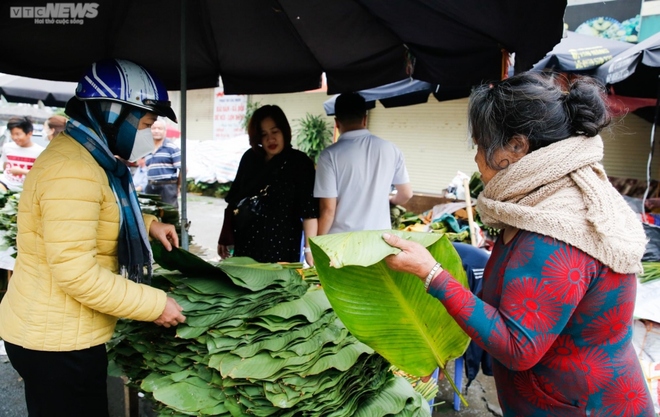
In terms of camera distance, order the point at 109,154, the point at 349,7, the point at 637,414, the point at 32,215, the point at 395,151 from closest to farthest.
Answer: the point at 637,414, the point at 32,215, the point at 109,154, the point at 349,7, the point at 395,151

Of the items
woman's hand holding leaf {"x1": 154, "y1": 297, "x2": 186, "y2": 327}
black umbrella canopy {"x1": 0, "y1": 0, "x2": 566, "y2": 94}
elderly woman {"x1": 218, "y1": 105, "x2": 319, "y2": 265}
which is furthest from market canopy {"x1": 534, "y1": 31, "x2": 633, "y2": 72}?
woman's hand holding leaf {"x1": 154, "y1": 297, "x2": 186, "y2": 327}

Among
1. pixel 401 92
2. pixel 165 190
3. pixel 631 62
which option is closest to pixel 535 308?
pixel 401 92

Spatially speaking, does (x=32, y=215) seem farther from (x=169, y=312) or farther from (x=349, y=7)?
(x=349, y=7)

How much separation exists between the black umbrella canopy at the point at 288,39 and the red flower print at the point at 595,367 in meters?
1.31

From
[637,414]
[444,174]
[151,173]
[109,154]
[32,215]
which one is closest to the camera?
[637,414]

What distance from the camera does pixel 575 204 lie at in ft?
4.06

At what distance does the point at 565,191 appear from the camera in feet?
4.13

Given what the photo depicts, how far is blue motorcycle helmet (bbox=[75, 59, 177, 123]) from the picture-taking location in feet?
5.37

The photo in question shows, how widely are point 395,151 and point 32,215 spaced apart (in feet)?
8.09

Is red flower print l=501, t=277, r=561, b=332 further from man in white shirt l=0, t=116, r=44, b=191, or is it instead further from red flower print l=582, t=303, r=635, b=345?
man in white shirt l=0, t=116, r=44, b=191

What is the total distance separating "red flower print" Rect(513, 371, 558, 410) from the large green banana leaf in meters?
0.22

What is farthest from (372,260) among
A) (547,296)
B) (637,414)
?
(637,414)

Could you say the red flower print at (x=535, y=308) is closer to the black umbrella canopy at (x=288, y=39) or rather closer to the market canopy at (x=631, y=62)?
the black umbrella canopy at (x=288, y=39)

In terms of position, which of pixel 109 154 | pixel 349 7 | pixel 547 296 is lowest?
pixel 547 296
